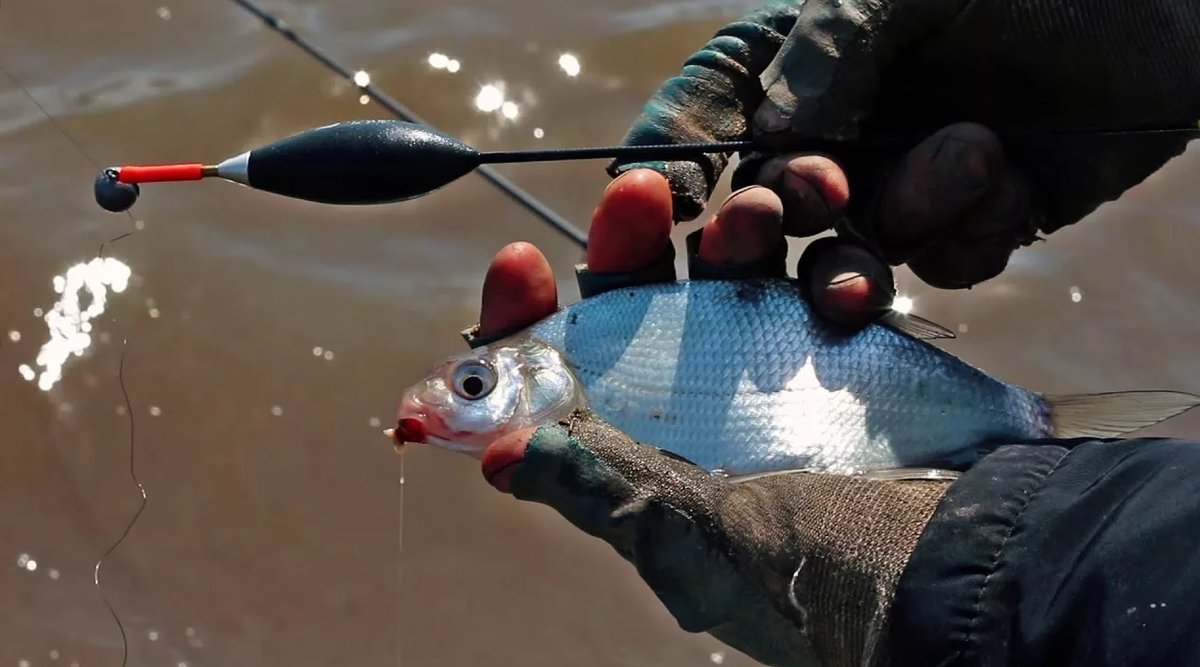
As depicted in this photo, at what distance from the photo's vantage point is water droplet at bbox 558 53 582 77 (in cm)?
441

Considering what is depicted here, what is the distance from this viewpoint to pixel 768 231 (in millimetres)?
2113

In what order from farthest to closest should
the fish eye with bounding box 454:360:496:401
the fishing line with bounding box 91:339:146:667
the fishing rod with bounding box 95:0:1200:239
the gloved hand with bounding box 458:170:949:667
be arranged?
the fishing line with bounding box 91:339:146:667
the fish eye with bounding box 454:360:496:401
the fishing rod with bounding box 95:0:1200:239
the gloved hand with bounding box 458:170:949:667

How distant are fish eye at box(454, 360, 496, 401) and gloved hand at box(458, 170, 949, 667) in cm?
21

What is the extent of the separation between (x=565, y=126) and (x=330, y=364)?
57.9 inches

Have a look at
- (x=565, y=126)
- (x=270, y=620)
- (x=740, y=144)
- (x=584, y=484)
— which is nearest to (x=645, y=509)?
(x=584, y=484)

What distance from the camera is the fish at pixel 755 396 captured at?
6.66 feet

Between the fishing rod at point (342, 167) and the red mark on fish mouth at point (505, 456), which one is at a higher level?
the fishing rod at point (342, 167)

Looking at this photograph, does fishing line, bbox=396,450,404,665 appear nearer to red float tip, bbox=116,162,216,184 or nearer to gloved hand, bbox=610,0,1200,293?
red float tip, bbox=116,162,216,184

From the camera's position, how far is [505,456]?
1844 mm

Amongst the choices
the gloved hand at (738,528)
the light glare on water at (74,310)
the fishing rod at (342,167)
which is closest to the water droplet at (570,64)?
the light glare on water at (74,310)

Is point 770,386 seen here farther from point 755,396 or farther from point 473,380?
point 473,380

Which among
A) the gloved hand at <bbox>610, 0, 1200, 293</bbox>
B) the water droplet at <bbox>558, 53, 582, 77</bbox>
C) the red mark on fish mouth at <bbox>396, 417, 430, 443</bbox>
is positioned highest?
the gloved hand at <bbox>610, 0, 1200, 293</bbox>

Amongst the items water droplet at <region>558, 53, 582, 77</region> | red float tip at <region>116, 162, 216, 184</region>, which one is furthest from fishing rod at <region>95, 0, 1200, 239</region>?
water droplet at <region>558, 53, 582, 77</region>

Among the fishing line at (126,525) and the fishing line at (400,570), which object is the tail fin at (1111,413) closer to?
the fishing line at (400,570)
